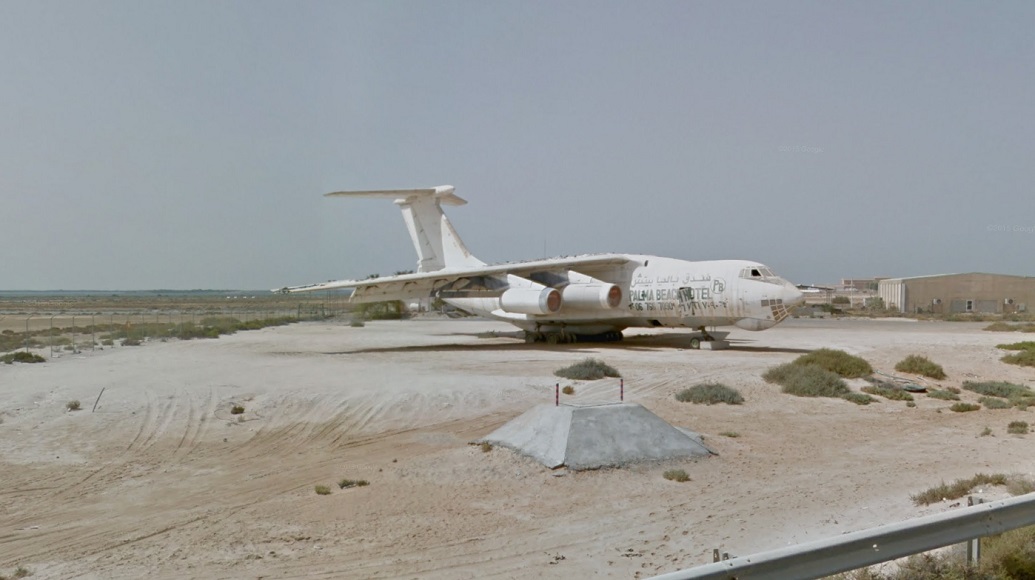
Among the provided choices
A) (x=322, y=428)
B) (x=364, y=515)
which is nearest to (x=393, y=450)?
(x=322, y=428)

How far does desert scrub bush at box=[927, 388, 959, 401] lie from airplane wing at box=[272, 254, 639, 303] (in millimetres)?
12764

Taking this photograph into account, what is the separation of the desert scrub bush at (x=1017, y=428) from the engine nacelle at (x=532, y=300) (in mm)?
15980

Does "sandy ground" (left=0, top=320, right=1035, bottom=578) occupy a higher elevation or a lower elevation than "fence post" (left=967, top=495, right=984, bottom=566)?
lower

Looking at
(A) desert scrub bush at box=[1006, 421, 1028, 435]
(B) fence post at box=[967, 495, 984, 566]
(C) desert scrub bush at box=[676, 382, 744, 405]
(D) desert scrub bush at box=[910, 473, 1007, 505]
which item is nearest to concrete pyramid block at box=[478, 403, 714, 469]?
→ (D) desert scrub bush at box=[910, 473, 1007, 505]

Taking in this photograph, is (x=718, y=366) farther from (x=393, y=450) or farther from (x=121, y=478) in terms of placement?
(x=121, y=478)

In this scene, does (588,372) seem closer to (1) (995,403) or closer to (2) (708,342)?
(1) (995,403)

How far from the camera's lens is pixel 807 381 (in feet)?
53.9

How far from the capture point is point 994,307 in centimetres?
6481

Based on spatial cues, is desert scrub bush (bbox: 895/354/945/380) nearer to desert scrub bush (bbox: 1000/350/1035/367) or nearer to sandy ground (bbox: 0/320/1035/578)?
sandy ground (bbox: 0/320/1035/578)

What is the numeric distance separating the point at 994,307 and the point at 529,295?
180ft

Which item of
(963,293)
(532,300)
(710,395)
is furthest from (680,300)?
(963,293)

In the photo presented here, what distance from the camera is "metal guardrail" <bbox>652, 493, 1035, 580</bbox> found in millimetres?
3826

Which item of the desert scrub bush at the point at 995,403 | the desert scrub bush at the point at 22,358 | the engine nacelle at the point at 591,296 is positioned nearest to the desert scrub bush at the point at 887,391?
the desert scrub bush at the point at 995,403

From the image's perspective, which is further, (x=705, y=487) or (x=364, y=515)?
(x=705, y=487)
